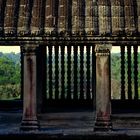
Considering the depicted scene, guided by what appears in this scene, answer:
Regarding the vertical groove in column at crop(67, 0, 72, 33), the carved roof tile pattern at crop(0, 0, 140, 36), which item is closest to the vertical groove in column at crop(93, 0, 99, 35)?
the carved roof tile pattern at crop(0, 0, 140, 36)

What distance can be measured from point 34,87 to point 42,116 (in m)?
3.15

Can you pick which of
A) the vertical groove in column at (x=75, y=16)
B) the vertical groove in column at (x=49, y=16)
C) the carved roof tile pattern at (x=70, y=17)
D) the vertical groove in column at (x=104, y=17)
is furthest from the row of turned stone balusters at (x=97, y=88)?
the vertical groove in column at (x=75, y=16)

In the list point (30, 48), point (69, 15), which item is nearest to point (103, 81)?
point (69, 15)

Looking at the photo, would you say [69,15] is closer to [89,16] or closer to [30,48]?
[89,16]

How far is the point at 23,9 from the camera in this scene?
1805 centimetres

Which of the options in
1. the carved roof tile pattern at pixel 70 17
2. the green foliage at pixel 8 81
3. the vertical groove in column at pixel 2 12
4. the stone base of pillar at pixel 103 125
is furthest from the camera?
the green foliage at pixel 8 81

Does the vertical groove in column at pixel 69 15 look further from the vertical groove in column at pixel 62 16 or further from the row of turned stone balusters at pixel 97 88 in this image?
the row of turned stone balusters at pixel 97 88

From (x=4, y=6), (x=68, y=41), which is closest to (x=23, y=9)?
(x=4, y=6)

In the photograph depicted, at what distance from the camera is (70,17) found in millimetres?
17812

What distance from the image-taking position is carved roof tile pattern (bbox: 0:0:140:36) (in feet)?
57.6

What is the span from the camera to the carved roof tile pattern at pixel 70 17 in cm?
1754

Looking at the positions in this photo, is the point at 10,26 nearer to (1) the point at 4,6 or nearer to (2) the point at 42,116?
(1) the point at 4,6

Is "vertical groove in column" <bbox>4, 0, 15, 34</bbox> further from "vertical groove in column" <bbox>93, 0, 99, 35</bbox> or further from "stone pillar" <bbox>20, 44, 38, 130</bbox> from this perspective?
"vertical groove in column" <bbox>93, 0, 99, 35</bbox>

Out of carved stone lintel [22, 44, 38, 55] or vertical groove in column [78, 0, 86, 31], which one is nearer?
vertical groove in column [78, 0, 86, 31]
